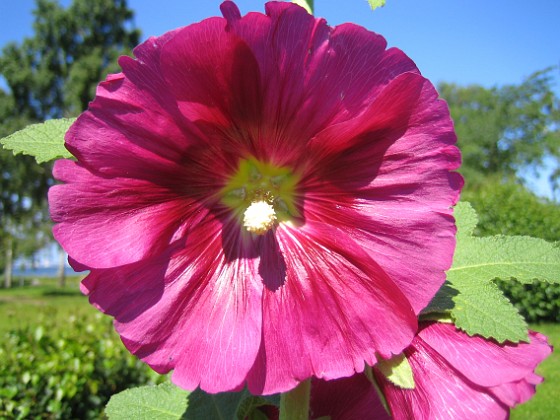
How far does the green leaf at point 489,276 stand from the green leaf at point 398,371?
74mm

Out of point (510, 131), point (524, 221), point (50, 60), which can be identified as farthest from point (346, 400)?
point (510, 131)

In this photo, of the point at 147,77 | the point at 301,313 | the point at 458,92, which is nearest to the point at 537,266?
the point at 301,313

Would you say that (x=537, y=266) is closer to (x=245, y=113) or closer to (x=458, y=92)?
(x=245, y=113)

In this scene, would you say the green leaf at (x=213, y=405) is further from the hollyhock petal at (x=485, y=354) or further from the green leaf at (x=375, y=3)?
the green leaf at (x=375, y=3)

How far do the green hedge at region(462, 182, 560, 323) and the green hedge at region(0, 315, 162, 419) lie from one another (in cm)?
570

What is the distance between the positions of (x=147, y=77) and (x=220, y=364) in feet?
1.00

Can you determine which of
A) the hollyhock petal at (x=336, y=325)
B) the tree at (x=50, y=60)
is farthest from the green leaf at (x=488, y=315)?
the tree at (x=50, y=60)

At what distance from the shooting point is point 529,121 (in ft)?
91.7

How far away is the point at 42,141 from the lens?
0.77 metres

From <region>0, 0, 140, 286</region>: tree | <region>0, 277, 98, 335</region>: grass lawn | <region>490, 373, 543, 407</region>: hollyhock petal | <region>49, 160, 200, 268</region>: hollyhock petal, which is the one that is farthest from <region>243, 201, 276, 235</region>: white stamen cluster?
<region>0, 0, 140, 286</region>: tree

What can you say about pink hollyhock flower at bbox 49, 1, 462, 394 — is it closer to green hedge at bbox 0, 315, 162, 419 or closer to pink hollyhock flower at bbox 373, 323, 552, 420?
pink hollyhock flower at bbox 373, 323, 552, 420

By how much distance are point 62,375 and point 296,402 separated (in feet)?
9.85

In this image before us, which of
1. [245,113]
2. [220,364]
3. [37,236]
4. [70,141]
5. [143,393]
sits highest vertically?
[245,113]

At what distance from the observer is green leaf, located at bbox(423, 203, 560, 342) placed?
0.64 metres
